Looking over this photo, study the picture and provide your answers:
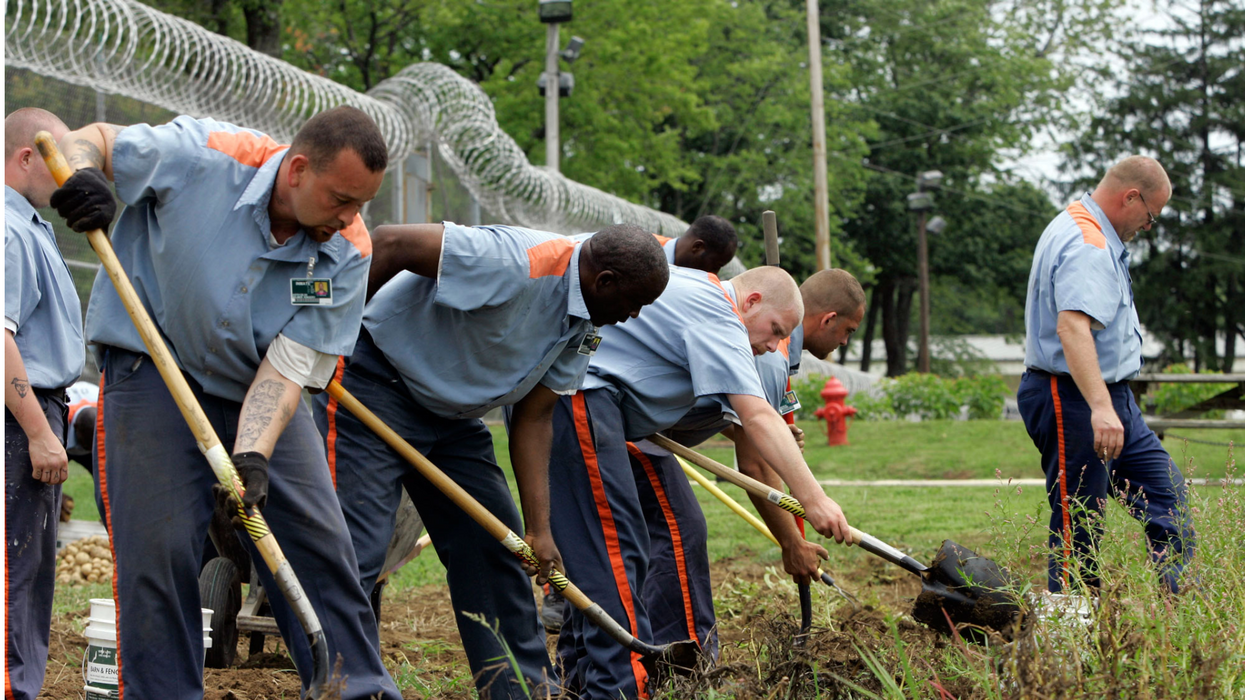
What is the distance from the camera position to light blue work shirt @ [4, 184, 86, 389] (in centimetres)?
342

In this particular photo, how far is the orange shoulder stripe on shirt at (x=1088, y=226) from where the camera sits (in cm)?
474

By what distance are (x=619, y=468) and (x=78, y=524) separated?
5.57 metres

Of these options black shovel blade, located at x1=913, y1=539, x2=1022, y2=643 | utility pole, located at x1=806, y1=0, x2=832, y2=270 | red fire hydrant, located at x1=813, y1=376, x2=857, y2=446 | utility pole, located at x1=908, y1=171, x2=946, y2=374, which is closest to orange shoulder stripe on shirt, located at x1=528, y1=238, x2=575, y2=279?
black shovel blade, located at x1=913, y1=539, x2=1022, y2=643

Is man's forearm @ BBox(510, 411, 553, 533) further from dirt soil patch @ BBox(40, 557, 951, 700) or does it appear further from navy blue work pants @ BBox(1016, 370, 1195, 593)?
navy blue work pants @ BBox(1016, 370, 1195, 593)

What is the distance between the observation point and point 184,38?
911 centimetres

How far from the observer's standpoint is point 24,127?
357 centimetres

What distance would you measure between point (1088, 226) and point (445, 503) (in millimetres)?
2952

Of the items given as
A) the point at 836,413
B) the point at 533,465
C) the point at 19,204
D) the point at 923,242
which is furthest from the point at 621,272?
the point at 923,242

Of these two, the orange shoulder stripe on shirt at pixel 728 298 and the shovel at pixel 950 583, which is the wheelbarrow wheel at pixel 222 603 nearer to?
the shovel at pixel 950 583

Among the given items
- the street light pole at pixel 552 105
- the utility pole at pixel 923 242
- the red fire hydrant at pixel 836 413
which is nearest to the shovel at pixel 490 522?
the red fire hydrant at pixel 836 413

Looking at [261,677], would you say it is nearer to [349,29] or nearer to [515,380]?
[515,380]

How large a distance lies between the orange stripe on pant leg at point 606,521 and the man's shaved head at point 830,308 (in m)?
1.16

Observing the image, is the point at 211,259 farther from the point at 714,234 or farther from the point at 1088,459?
the point at 1088,459

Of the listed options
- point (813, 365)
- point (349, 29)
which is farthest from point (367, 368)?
point (813, 365)
